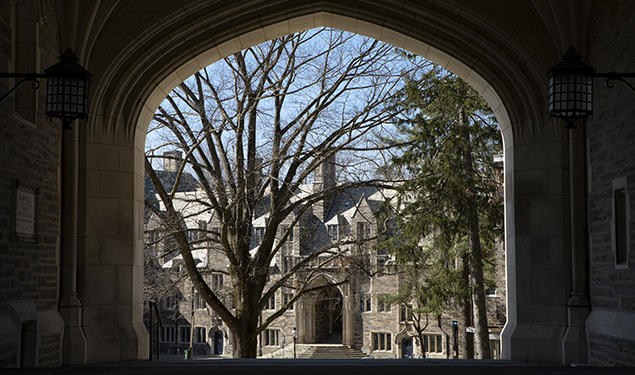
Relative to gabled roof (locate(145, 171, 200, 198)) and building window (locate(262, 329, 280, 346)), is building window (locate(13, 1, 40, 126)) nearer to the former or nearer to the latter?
gabled roof (locate(145, 171, 200, 198))

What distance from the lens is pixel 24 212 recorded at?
562 cm

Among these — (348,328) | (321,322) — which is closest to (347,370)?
(348,328)

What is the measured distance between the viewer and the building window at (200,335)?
38.0 m

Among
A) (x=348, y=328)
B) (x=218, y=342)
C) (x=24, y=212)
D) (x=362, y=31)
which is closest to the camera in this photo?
(x=24, y=212)

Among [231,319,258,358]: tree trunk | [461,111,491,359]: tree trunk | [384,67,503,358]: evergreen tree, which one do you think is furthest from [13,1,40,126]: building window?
[461,111,491,359]: tree trunk

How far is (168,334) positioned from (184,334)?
34.2 inches

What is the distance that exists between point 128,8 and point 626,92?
15.1ft

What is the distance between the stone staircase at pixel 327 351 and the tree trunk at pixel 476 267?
1622cm

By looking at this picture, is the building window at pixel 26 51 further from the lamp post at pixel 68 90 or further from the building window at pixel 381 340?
the building window at pixel 381 340

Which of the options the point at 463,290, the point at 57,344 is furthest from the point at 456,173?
the point at 57,344

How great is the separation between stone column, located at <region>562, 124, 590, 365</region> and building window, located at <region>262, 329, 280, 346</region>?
2973 cm

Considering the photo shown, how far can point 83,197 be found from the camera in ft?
22.7

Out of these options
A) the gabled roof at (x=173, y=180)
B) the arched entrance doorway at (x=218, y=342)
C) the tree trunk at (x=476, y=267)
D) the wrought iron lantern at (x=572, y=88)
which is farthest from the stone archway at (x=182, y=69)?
the arched entrance doorway at (x=218, y=342)

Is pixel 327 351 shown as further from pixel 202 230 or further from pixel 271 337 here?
pixel 202 230
